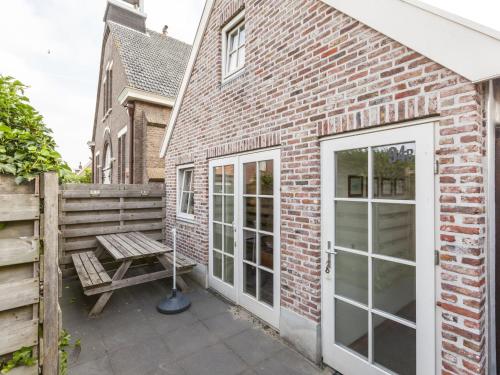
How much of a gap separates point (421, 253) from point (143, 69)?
10.5 metres

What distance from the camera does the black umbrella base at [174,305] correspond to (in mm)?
4020

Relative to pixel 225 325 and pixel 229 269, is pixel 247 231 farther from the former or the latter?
pixel 225 325

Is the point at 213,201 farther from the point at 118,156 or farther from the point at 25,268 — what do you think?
the point at 118,156

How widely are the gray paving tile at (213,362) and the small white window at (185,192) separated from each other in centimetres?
302

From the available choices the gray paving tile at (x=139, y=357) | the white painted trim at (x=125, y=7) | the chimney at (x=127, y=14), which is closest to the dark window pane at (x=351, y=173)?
the gray paving tile at (x=139, y=357)

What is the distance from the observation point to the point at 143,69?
30.7ft

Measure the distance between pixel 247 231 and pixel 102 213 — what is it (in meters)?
4.06

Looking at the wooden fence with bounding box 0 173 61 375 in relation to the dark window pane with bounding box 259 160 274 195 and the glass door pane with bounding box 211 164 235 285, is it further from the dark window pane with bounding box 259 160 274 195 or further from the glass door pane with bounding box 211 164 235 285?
the glass door pane with bounding box 211 164 235 285

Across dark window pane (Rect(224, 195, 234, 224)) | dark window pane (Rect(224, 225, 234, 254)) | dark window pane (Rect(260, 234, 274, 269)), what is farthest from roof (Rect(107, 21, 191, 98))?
dark window pane (Rect(260, 234, 274, 269))

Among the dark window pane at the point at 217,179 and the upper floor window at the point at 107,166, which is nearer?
the dark window pane at the point at 217,179

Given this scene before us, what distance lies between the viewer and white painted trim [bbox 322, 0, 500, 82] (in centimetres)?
170

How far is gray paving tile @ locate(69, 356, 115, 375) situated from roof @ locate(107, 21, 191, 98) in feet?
25.3

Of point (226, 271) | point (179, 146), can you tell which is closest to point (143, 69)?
point (179, 146)

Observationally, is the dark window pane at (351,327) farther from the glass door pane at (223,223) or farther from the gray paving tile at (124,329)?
the gray paving tile at (124,329)
